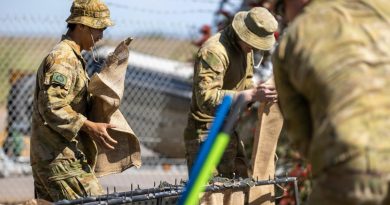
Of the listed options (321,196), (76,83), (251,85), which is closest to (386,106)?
(321,196)

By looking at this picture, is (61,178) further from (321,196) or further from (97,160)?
(321,196)

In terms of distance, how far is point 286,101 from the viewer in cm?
434

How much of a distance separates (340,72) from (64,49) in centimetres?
303

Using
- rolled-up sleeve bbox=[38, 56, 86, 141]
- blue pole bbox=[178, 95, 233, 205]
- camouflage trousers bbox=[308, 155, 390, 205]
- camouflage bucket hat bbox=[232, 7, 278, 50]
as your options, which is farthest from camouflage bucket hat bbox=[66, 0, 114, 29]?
camouflage trousers bbox=[308, 155, 390, 205]

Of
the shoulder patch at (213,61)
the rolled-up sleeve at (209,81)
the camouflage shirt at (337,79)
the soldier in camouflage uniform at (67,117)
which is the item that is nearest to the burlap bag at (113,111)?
the soldier in camouflage uniform at (67,117)

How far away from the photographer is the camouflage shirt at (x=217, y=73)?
24.2ft

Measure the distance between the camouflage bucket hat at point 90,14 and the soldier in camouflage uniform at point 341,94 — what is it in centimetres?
277

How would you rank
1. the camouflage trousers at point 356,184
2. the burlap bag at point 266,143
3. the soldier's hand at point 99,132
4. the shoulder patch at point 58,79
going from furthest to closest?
the burlap bag at point 266,143
the soldier's hand at point 99,132
the shoulder patch at point 58,79
the camouflage trousers at point 356,184

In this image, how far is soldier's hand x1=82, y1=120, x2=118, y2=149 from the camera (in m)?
6.73

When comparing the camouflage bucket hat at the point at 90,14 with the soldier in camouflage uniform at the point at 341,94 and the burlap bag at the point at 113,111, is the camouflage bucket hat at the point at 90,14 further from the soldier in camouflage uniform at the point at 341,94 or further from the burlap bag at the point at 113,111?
the soldier in camouflage uniform at the point at 341,94

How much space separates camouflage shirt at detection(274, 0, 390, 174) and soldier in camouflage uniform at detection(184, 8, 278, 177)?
9.52 feet

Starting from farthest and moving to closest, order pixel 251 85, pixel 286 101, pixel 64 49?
1. pixel 251 85
2. pixel 64 49
3. pixel 286 101

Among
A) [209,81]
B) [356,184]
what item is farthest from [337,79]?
[209,81]

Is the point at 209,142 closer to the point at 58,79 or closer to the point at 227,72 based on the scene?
the point at 58,79
